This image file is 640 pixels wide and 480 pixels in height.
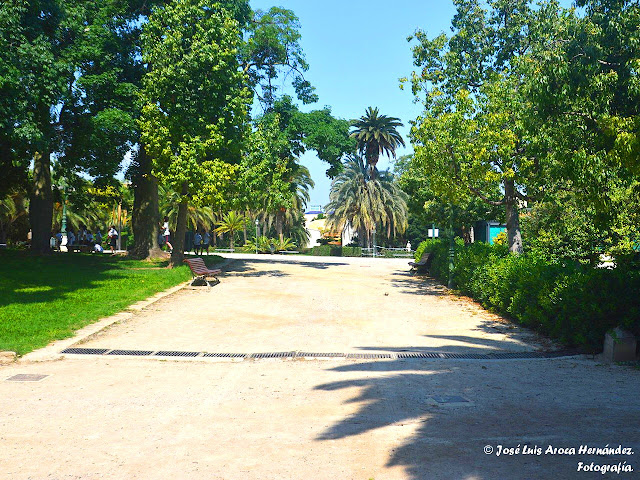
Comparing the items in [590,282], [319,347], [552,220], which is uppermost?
[552,220]

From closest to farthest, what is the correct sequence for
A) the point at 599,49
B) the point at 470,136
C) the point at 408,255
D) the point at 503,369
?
1. the point at 503,369
2. the point at 599,49
3. the point at 470,136
4. the point at 408,255

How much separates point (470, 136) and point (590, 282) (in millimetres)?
8859

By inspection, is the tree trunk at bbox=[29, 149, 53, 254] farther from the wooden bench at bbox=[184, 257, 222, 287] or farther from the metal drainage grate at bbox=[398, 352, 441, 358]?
the metal drainage grate at bbox=[398, 352, 441, 358]

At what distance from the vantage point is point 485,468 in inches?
165

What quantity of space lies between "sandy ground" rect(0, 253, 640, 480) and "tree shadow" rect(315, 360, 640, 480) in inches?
0.7

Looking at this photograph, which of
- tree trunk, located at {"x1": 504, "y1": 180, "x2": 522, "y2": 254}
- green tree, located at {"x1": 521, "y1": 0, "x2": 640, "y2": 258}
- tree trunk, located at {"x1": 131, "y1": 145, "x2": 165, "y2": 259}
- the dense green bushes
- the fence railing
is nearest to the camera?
the dense green bushes

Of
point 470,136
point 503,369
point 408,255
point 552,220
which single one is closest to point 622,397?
point 503,369

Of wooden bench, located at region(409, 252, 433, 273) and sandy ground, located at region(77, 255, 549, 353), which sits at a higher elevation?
wooden bench, located at region(409, 252, 433, 273)

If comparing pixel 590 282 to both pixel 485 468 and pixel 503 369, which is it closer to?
pixel 503 369

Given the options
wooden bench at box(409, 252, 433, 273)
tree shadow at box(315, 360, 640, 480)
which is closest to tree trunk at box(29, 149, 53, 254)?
wooden bench at box(409, 252, 433, 273)

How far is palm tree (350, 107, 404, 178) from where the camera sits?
181ft

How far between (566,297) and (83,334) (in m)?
8.07

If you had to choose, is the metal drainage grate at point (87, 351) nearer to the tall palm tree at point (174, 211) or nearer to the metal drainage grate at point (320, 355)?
the metal drainage grate at point (320, 355)

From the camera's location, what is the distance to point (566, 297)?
8.97 metres
